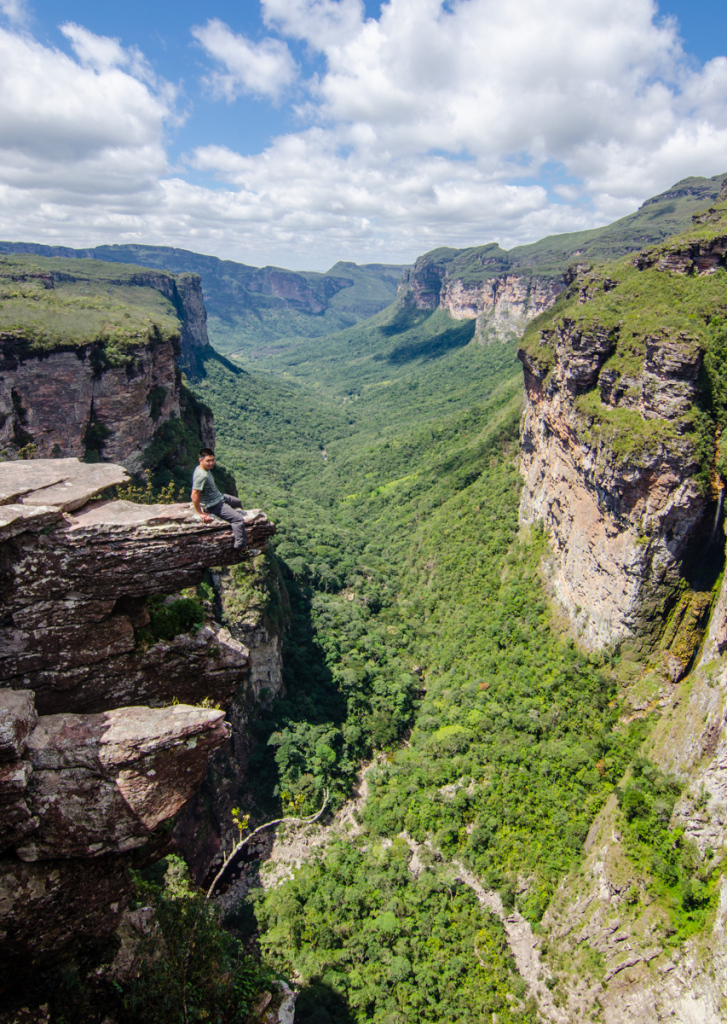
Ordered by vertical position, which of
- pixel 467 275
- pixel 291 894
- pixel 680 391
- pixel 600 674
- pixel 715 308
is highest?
pixel 467 275

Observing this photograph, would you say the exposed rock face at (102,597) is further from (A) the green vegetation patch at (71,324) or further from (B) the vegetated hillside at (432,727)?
(A) the green vegetation patch at (71,324)

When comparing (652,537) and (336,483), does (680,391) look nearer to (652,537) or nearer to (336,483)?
(652,537)

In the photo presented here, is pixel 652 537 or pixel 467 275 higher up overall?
pixel 467 275

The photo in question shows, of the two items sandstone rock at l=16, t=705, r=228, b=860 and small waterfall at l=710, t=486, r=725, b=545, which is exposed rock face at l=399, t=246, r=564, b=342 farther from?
sandstone rock at l=16, t=705, r=228, b=860

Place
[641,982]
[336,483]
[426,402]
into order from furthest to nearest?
[426,402] < [336,483] < [641,982]

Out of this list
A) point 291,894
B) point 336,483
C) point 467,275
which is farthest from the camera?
point 467,275

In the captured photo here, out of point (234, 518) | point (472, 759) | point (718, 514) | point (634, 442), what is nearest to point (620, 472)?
point (634, 442)

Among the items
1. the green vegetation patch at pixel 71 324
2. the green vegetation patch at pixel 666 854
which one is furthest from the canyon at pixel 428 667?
the green vegetation patch at pixel 71 324

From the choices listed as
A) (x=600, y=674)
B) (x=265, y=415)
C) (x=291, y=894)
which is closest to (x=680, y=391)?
(x=600, y=674)

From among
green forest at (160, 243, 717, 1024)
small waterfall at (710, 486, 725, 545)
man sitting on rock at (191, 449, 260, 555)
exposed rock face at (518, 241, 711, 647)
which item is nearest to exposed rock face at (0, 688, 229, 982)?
man sitting on rock at (191, 449, 260, 555)
